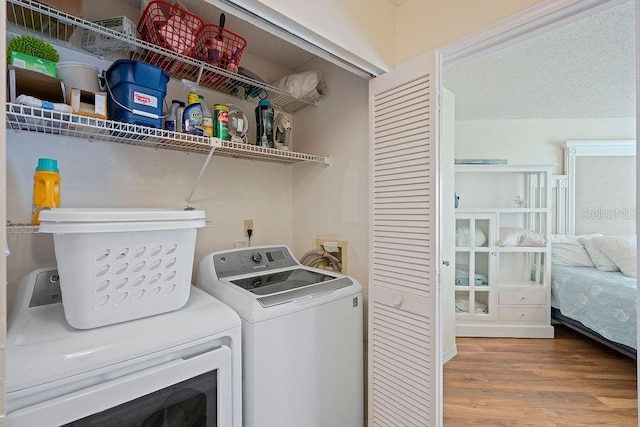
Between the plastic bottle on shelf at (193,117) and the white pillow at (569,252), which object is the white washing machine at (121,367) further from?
the white pillow at (569,252)

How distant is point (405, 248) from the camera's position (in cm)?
139

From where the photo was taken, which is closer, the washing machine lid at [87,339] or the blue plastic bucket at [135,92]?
the washing machine lid at [87,339]

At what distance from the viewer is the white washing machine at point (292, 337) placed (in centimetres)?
114

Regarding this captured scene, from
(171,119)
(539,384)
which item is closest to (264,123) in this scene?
(171,119)

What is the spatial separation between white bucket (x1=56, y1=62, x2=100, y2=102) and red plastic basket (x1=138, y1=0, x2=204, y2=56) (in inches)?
10.8

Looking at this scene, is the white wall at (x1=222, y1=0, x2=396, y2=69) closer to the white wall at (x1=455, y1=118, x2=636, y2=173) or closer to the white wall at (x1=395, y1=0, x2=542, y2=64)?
the white wall at (x1=395, y1=0, x2=542, y2=64)

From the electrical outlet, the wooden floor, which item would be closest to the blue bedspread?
the wooden floor

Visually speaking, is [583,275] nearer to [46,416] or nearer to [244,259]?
[244,259]

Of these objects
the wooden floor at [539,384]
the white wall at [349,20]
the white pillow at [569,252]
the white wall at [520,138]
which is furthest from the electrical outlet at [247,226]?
the white pillow at [569,252]

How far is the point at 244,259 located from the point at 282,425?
2.56ft

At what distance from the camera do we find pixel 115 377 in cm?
84

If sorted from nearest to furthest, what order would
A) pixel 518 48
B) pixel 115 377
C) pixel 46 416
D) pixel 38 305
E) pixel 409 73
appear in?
pixel 46 416, pixel 115 377, pixel 38 305, pixel 409 73, pixel 518 48

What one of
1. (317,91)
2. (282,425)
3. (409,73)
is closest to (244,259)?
(282,425)

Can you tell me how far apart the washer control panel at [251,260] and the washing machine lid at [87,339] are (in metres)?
0.41
